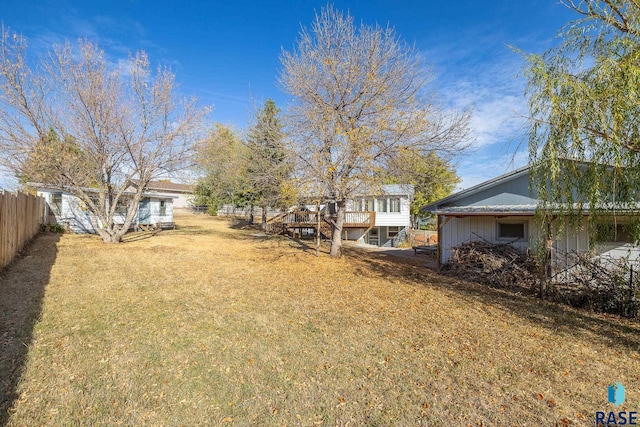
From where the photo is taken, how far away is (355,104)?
12.0 m

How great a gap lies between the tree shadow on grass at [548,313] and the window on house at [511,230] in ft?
8.11

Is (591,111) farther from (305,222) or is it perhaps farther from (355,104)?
(305,222)

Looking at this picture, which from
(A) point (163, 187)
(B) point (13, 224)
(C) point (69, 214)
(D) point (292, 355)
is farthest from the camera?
(A) point (163, 187)

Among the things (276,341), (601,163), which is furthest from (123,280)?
(601,163)

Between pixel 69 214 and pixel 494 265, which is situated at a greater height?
pixel 69 214

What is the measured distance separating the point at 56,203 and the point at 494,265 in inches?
919

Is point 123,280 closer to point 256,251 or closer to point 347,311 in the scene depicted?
point 347,311

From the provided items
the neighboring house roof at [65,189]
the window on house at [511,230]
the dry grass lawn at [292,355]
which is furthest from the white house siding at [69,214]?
the window on house at [511,230]

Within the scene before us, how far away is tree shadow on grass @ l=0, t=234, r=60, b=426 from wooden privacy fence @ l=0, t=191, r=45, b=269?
354 mm

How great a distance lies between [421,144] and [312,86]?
15.6ft

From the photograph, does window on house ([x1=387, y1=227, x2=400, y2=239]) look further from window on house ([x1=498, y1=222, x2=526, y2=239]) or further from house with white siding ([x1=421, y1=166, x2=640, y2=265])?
window on house ([x1=498, y1=222, x2=526, y2=239])

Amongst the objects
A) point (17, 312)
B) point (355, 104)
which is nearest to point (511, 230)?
point (355, 104)

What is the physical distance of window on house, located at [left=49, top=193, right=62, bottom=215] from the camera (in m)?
18.7

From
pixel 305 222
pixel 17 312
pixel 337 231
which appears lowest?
pixel 17 312
